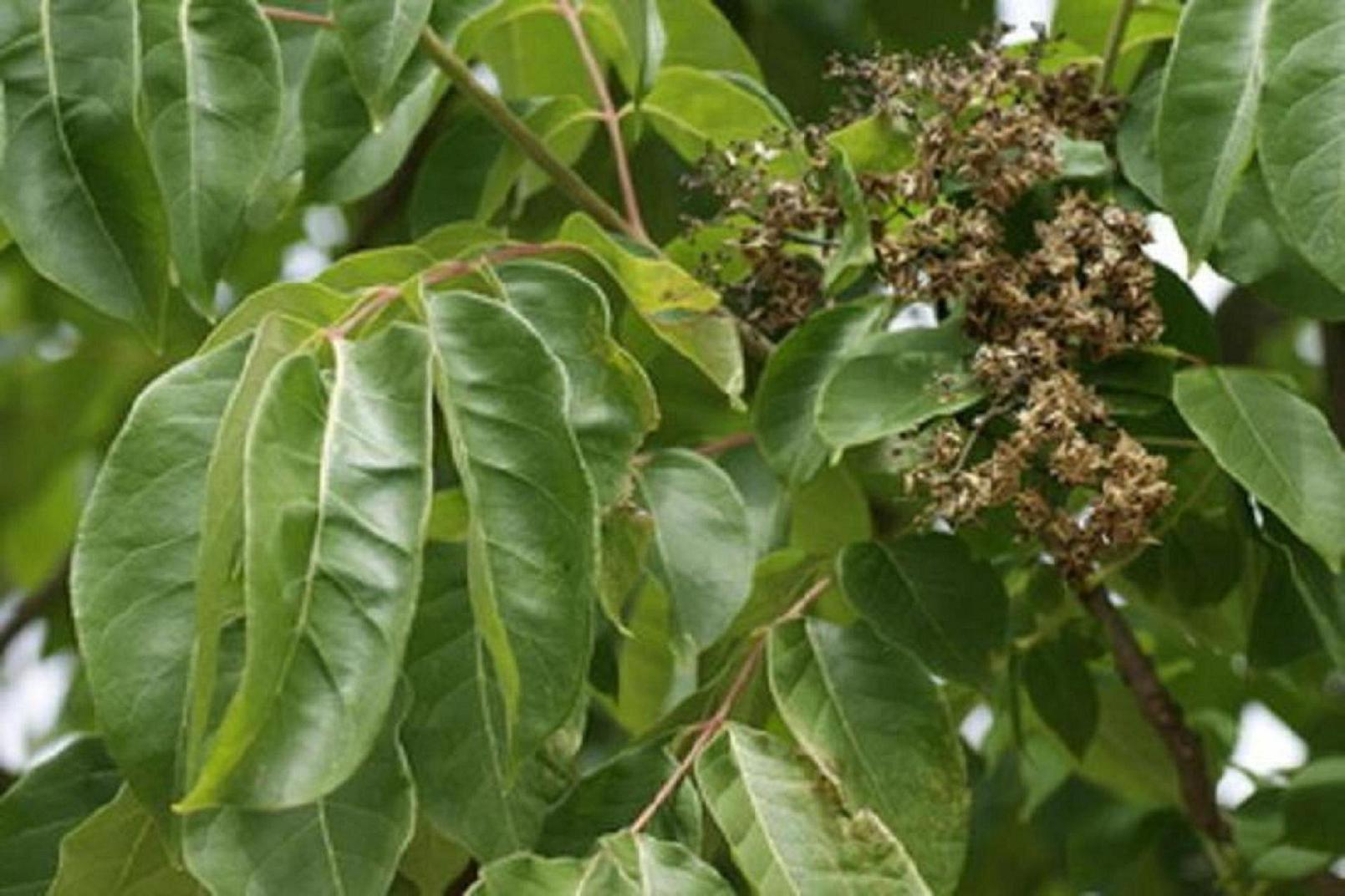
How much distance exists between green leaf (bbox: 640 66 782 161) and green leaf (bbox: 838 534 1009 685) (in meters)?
0.24

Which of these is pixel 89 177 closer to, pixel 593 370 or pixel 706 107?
pixel 593 370

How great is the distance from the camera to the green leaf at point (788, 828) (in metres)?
1.29

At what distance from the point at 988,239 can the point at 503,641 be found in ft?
1.23

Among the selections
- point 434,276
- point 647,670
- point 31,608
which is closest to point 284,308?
point 434,276

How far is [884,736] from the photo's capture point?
140 cm

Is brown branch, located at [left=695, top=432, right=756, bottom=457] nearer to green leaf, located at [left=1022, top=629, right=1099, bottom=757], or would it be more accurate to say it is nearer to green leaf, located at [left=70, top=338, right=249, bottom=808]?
green leaf, located at [left=1022, top=629, right=1099, bottom=757]

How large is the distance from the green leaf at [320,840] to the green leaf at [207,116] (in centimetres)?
23

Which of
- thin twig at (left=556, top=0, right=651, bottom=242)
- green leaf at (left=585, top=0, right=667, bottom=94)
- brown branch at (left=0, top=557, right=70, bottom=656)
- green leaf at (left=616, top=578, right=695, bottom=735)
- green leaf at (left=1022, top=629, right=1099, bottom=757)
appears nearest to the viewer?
green leaf at (left=585, top=0, right=667, bottom=94)

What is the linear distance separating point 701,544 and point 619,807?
157 millimetres

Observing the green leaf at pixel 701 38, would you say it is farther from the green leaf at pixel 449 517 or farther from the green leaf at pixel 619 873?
the green leaf at pixel 619 873

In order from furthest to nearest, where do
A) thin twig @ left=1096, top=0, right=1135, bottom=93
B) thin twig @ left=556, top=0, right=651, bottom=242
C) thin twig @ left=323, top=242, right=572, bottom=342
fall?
thin twig @ left=556, top=0, right=651, bottom=242 → thin twig @ left=1096, top=0, right=1135, bottom=93 → thin twig @ left=323, top=242, right=572, bottom=342

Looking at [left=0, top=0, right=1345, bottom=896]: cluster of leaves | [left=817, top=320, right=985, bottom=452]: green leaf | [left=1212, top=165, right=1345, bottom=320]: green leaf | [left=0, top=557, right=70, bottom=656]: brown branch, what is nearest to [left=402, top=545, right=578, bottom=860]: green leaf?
[left=0, top=0, right=1345, bottom=896]: cluster of leaves

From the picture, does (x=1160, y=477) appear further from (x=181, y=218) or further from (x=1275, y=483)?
(x=181, y=218)

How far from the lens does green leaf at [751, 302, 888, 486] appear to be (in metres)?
1.45
